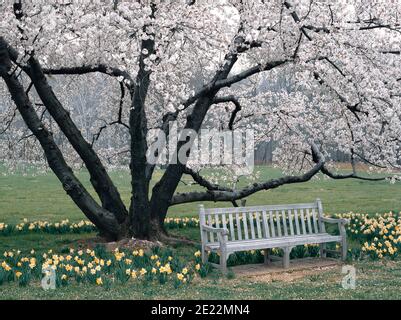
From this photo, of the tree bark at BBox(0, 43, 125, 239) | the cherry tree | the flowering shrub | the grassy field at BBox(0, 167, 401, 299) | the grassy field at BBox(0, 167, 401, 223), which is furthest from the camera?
the grassy field at BBox(0, 167, 401, 223)

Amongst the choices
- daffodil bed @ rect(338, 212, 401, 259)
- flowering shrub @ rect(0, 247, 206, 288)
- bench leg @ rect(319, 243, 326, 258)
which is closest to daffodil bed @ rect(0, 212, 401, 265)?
daffodil bed @ rect(338, 212, 401, 259)

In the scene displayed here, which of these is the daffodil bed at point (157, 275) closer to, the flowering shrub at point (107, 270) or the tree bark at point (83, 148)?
the flowering shrub at point (107, 270)

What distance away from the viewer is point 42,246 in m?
10.1

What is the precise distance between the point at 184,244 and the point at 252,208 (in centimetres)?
208

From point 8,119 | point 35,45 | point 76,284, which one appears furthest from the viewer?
point 8,119

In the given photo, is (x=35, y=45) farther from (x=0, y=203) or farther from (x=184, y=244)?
(x=0, y=203)

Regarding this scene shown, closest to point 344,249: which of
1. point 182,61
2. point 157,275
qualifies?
point 157,275

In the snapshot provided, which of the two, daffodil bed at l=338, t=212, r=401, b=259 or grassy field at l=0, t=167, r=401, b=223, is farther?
grassy field at l=0, t=167, r=401, b=223

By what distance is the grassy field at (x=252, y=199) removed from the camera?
51.8ft

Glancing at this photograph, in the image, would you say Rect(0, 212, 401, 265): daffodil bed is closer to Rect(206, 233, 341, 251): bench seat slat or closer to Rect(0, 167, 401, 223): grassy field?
Rect(206, 233, 341, 251): bench seat slat

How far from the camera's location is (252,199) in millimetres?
19734

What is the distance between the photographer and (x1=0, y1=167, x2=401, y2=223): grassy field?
15.8m

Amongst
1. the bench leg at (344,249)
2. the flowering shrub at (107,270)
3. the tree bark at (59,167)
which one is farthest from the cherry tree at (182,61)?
the bench leg at (344,249)

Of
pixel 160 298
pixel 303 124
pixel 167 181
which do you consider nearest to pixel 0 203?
pixel 167 181
